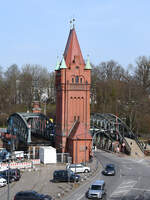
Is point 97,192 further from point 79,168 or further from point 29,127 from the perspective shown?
point 29,127

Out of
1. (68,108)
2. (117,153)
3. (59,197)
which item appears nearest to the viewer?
(59,197)

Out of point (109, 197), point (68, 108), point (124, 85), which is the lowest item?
point (109, 197)

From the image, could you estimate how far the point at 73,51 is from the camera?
192 feet

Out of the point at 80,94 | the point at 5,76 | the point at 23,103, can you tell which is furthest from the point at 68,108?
the point at 5,76

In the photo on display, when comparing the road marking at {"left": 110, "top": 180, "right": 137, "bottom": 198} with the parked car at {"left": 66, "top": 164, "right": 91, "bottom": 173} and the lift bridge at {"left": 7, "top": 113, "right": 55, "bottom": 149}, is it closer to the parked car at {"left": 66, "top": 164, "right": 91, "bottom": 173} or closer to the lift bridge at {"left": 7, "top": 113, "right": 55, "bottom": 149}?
the parked car at {"left": 66, "top": 164, "right": 91, "bottom": 173}

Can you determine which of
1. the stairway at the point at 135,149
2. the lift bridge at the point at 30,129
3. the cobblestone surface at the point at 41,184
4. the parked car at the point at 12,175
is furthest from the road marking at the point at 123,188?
the lift bridge at the point at 30,129

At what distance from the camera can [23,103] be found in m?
111

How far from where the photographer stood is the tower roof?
190ft

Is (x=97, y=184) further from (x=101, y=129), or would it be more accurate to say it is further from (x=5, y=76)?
(x=5, y=76)

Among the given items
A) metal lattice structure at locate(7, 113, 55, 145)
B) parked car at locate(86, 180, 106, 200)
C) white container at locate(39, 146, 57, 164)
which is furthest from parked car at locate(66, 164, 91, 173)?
metal lattice structure at locate(7, 113, 55, 145)

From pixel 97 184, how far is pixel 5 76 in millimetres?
86268

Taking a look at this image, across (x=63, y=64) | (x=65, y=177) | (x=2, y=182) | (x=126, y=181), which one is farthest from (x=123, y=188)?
(x=63, y=64)

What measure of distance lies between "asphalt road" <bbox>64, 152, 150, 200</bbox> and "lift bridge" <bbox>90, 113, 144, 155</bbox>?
24.6ft

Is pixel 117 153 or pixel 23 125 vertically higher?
pixel 23 125
